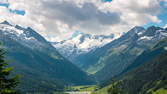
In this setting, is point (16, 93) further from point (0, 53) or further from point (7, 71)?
point (0, 53)

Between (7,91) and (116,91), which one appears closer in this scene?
(7,91)

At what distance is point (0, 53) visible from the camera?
26594 millimetres

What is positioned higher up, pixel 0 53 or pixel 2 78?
pixel 0 53

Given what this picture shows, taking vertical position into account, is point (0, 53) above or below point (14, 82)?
above

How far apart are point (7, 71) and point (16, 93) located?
2219 mm

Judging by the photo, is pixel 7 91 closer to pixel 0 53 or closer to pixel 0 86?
pixel 0 86

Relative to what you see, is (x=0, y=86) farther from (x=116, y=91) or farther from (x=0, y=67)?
(x=116, y=91)

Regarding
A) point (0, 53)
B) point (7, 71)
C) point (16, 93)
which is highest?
point (0, 53)

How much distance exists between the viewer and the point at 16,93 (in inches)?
1041

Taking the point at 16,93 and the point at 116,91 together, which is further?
the point at 116,91

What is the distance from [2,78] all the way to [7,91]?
126 cm

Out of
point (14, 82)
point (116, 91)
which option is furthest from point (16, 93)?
point (116, 91)

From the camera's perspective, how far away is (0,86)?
2538cm

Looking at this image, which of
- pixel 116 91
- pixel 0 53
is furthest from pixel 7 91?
pixel 116 91
